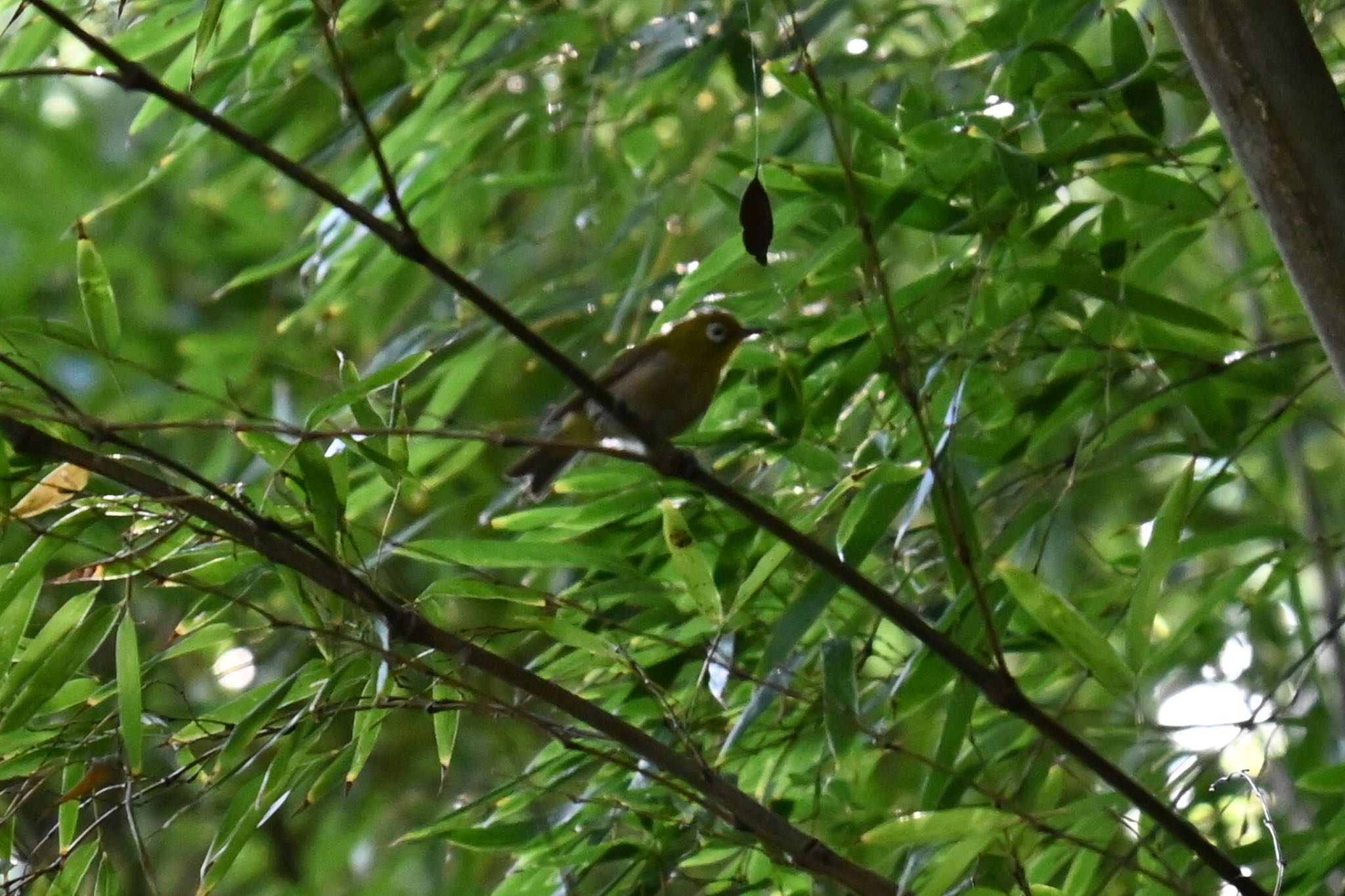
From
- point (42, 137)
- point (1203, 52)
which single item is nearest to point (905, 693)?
point (1203, 52)

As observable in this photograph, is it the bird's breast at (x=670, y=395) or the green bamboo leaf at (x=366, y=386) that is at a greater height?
the green bamboo leaf at (x=366, y=386)

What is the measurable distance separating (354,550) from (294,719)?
0.15 m

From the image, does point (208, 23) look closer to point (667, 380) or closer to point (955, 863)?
point (955, 863)

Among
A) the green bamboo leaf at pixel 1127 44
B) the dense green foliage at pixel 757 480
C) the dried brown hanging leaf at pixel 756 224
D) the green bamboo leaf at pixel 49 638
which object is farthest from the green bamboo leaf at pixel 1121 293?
the green bamboo leaf at pixel 49 638

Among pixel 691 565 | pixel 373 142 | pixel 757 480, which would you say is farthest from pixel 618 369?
pixel 373 142

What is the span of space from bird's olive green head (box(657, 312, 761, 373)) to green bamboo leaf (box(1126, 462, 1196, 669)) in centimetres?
114

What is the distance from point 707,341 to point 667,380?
0.11 m

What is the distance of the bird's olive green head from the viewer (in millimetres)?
2303

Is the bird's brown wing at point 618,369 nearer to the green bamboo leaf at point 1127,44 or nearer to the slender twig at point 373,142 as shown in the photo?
the green bamboo leaf at point 1127,44

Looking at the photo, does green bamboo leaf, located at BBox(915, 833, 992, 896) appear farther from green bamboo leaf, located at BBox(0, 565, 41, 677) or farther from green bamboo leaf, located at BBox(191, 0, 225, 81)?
green bamboo leaf, located at BBox(191, 0, 225, 81)

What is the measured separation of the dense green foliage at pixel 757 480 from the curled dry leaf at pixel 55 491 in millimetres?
24

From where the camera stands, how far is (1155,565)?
1.19m

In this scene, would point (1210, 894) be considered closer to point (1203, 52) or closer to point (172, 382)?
point (1203, 52)

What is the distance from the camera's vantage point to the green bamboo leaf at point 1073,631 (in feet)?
3.43
